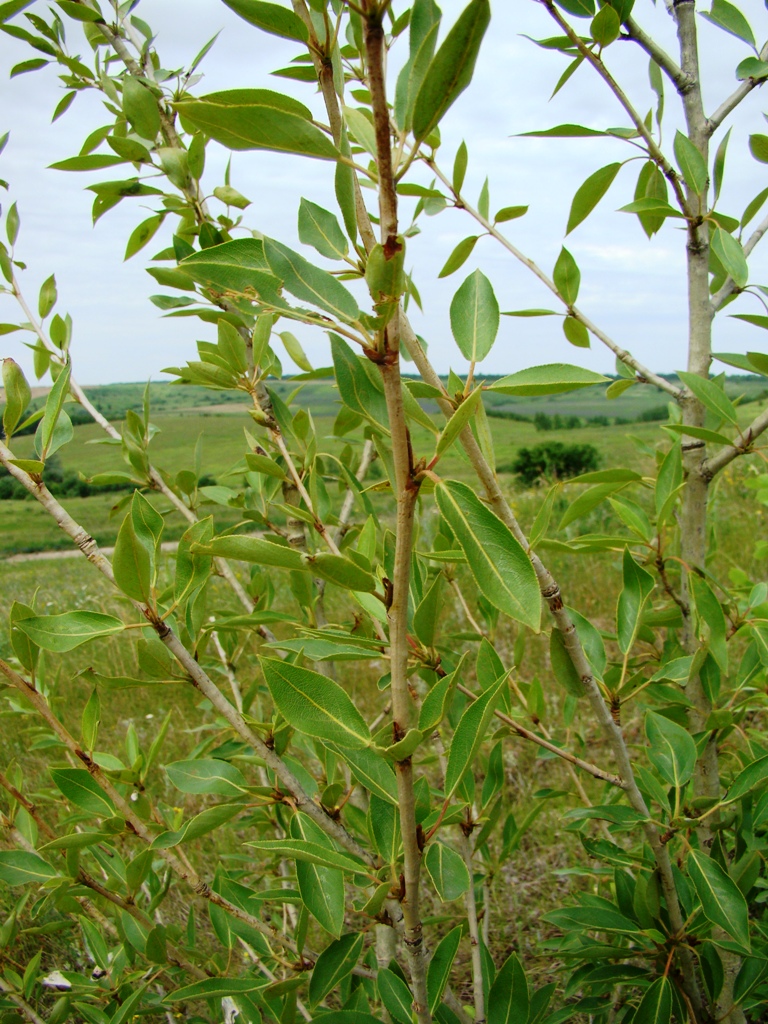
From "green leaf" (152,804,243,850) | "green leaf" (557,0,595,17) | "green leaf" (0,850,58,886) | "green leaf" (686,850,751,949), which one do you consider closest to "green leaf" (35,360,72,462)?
"green leaf" (152,804,243,850)

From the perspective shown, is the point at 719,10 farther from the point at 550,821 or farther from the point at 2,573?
the point at 2,573

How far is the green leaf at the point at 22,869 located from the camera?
96 cm

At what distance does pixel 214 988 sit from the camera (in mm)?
846

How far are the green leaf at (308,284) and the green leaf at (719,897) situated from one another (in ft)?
2.42

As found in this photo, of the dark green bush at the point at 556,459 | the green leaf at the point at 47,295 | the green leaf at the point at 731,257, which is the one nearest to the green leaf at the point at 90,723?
Answer: the green leaf at the point at 47,295

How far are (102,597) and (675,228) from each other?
5.69 meters

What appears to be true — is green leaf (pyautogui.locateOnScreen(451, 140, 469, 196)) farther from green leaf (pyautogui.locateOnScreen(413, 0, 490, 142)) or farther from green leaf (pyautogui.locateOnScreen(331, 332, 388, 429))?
green leaf (pyautogui.locateOnScreen(413, 0, 490, 142))

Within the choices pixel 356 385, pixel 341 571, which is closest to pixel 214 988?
pixel 341 571

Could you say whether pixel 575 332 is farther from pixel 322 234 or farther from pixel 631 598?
pixel 322 234

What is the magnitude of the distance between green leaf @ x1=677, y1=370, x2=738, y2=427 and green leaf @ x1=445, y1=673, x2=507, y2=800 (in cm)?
53

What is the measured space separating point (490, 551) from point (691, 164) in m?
0.71

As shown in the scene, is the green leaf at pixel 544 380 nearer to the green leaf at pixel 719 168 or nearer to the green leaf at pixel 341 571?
the green leaf at pixel 341 571

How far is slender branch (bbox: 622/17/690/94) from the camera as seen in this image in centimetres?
94

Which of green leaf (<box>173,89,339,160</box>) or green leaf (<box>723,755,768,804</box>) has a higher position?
green leaf (<box>173,89,339,160</box>)
